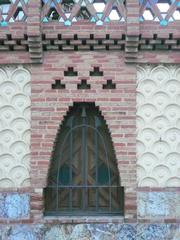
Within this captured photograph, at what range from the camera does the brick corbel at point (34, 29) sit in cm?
749

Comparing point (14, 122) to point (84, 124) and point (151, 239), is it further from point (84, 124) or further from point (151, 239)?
point (151, 239)

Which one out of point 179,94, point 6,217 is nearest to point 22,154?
point 6,217

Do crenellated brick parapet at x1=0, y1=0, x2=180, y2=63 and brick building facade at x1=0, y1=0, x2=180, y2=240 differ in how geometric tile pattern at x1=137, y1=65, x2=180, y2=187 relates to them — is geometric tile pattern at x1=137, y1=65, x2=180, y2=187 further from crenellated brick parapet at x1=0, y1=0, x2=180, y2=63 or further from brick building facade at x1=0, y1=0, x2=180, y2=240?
crenellated brick parapet at x1=0, y1=0, x2=180, y2=63

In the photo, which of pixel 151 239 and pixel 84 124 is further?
pixel 84 124

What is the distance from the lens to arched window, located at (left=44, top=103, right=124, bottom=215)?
7.70 meters

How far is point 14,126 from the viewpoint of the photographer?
303 inches

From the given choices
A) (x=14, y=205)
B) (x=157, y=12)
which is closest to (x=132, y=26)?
(x=157, y=12)

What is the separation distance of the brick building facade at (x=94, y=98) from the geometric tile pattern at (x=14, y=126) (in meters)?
0.02

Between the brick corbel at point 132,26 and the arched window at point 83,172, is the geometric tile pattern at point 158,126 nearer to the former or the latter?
the brick corbel at point 132,26

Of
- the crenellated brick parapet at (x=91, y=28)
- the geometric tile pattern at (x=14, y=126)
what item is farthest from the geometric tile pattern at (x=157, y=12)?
the geometric tile pattern at (x=14, y=126)

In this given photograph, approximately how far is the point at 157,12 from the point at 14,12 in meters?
2.44

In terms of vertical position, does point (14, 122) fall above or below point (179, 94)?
below

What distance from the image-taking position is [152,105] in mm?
7719

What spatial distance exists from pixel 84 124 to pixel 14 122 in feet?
3.91
